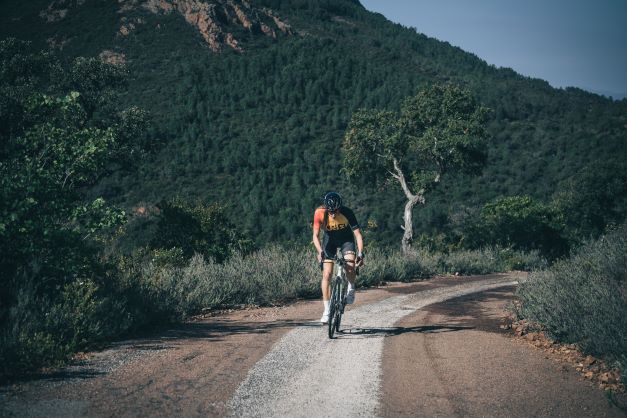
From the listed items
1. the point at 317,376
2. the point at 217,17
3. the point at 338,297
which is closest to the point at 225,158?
the point at 338,297

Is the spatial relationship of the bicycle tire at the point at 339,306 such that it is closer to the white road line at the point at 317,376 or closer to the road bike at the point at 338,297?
the road bike at the point at 338,297

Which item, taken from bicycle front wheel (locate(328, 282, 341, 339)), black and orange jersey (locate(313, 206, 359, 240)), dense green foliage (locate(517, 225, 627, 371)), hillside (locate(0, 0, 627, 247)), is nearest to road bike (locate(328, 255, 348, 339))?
bicycle front wheel (locate(328, 282, 341, 339))

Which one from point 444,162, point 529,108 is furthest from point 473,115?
point 529,108

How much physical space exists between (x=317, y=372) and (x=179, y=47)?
85.3m

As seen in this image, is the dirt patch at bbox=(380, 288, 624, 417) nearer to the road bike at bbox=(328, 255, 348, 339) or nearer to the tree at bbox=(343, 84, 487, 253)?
the road bike at bbox=(328, 255, 348, 339)

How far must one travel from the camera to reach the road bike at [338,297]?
6.68 meters

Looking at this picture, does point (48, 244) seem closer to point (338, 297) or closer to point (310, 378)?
point (310, 378)

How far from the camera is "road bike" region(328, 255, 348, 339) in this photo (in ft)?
21.9

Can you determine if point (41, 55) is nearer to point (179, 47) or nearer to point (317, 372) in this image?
point (317, 372)

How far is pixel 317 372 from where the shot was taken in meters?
4.96

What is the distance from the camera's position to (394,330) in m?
7.32

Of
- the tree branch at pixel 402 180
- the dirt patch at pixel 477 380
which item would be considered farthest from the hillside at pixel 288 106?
the dirt patch at pixel 477 380

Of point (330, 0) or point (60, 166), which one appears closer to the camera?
point (60, 166)

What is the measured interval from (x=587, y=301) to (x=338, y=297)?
358 centimetres
